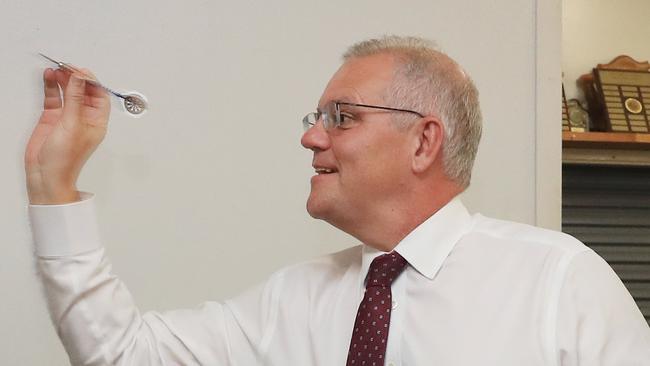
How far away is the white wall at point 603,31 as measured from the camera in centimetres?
281

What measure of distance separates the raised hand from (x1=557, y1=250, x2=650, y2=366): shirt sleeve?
0.78m

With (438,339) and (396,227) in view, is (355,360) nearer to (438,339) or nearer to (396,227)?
(438,339)

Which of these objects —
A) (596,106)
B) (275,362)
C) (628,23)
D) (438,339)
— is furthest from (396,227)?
(628,23)

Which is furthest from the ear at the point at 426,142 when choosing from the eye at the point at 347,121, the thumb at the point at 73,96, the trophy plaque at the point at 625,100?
the trophy plaque at the point at 625,100

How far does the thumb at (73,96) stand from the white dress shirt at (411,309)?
14 cm

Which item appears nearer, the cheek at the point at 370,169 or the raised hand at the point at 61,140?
the raised hand at the point at 61,140

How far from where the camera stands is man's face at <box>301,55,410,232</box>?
1340 millimetres

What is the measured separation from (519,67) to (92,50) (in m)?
1.02

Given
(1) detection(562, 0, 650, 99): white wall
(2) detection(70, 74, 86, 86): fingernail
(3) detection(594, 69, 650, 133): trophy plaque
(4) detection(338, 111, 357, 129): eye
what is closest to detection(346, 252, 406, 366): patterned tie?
(4) detection(338, 111, 357, 129): eye

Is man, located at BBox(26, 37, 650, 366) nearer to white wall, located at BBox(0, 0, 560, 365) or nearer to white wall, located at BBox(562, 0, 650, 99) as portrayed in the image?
white wall, located at BBox(0, 0, 560, 365)

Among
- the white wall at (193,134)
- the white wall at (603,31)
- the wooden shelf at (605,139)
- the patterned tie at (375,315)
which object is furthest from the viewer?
the white wall at (603,31)

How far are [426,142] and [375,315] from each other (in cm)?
32

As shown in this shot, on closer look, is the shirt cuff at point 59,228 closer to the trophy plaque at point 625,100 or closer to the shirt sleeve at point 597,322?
the shirt sleeve at point 597,322

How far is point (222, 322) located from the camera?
56.4 inches
